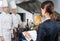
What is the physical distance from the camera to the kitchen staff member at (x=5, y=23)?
6.50 ft

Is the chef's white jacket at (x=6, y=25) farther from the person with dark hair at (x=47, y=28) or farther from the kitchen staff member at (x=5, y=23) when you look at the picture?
the person with dark hair at (x=47, y=28)

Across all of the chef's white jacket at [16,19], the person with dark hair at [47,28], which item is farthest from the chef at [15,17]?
the person with dark hair at [47,28]

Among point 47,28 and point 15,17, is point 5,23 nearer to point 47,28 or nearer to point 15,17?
point 15,17

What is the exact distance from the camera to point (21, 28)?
205cm

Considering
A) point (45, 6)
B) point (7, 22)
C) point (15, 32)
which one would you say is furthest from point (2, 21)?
point (45, 6)

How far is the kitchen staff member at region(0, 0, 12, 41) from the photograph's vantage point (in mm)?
1981

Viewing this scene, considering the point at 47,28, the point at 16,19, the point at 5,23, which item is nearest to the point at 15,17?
the point at 16,19

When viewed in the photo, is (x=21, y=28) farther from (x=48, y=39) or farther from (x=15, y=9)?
(x=48, y=39)

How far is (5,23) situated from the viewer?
6.55 feet

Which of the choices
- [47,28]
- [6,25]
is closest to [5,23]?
[6,25]

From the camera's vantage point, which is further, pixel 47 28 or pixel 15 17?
pixel 15 17

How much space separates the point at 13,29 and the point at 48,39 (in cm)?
109

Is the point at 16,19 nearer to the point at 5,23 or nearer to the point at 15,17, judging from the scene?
the point at 15,17

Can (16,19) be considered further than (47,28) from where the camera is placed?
Yes
